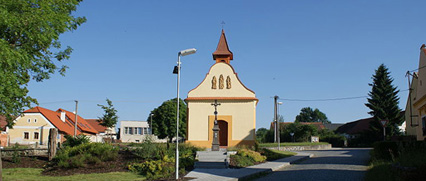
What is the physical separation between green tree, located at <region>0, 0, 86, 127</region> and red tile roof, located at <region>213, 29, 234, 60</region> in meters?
15.9

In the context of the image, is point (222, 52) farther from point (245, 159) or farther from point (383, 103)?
point (383, 103)

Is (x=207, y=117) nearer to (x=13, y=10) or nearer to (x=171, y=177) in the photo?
(x=171, y=177)

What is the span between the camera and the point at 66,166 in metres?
16.3

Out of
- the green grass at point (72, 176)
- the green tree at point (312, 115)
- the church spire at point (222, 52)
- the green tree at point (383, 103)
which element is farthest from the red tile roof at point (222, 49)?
the green tree at point (312, 115)

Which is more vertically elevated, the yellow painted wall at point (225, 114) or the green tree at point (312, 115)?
the green tree at point (312, 115)

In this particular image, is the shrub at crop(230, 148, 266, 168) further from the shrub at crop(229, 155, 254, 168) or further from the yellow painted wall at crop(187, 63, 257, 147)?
the yellow painted wall at crop(187, 63, 257, 147)

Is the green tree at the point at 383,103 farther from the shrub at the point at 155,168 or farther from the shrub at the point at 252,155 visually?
the shrub at the point at 155,168

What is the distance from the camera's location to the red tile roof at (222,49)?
2989cm

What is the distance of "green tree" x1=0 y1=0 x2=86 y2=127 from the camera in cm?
1116

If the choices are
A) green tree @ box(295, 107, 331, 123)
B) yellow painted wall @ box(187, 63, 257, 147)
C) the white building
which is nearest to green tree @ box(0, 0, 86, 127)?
yellow painted wall @ box(187, 63, 257, 147)

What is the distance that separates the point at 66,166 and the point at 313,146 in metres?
30.8

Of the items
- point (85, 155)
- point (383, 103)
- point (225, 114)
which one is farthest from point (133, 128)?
point (85, 155)

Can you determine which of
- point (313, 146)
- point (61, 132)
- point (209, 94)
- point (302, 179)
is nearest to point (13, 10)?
point (302, 179)

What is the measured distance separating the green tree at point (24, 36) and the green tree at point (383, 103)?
40697mm
